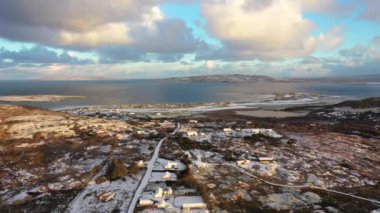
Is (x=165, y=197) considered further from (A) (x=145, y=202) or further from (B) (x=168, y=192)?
(A) (x=145, y=202)

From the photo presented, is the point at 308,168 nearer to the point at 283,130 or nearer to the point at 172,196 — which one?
the point at 172,196

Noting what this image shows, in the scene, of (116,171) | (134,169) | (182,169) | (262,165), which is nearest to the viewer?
(116,171)

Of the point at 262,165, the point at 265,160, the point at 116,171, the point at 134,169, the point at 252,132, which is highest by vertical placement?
the point at 252,132

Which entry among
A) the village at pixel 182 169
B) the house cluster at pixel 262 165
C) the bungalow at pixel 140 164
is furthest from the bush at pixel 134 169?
the house cluster at pixel 262 165

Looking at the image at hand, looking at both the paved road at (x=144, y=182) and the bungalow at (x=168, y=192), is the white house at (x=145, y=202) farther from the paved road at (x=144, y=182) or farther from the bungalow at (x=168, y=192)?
the bungalow at (x=168, y=192)

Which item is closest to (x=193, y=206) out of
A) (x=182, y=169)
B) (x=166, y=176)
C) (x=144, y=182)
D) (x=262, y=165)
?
(x=166, y=176)

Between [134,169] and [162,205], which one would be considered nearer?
[162,205]

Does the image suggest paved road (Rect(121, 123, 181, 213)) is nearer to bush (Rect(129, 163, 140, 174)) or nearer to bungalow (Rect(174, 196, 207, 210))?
bush (Rect(129, 163, 140, 174))
